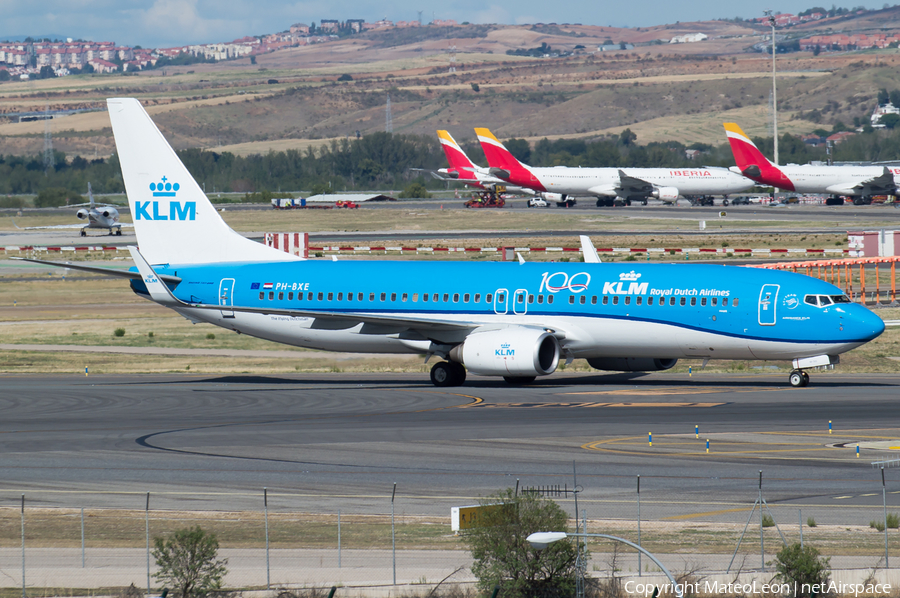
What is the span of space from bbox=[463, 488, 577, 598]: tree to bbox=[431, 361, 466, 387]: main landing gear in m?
25.3

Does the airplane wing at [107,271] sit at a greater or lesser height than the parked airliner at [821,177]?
lesser

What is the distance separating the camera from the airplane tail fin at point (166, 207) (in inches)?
1844

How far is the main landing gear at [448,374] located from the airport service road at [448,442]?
64 cm

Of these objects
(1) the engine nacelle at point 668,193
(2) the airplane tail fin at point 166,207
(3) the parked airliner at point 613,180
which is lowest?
(2) the airplane tail fin at point 166,207

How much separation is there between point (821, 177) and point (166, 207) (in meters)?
116

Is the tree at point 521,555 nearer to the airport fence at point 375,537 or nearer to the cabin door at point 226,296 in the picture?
the airport fence at point 375,537

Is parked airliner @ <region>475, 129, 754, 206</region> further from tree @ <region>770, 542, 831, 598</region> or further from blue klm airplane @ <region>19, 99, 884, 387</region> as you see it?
tree @ <region>770, 542, 831, 598</region>

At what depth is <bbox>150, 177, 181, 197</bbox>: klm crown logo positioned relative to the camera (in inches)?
1860

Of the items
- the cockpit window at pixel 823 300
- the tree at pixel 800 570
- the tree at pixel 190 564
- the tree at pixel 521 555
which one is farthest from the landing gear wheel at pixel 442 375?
the tree at pixel 800 570

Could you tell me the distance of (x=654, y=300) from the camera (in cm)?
4022

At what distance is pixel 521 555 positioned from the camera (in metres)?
17.2

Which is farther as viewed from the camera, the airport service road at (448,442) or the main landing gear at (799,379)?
the main landing gear at (799,379)

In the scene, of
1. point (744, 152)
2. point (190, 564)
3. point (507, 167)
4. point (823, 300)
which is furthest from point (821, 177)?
point (190, 564)

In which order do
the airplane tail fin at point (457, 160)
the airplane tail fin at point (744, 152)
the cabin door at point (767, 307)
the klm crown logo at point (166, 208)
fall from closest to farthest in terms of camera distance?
the cabin door at point (767, 307) < the klm crown logo at point (166, 208) < the airplane tail fin at point (744, 152) < the airplane tail fin at point (457, 160)
